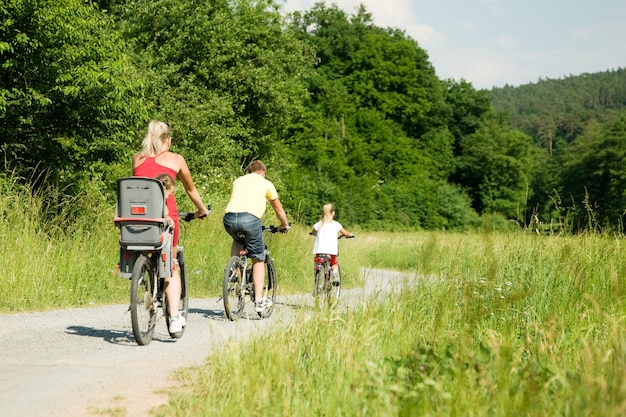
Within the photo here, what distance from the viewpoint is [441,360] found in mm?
4855

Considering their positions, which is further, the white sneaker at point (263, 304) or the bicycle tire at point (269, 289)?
the bicycle tire at point (269, 289)

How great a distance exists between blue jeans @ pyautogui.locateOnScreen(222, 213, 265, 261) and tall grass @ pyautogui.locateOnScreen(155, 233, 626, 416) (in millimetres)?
2153

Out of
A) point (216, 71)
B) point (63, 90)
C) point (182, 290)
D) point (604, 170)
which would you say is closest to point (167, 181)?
point (182, 290)

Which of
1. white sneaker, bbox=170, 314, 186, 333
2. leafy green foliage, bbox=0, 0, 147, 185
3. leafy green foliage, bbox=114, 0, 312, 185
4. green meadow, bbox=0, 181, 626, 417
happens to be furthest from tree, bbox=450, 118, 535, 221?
white sneaker, bbox=170, 314, 186, 333

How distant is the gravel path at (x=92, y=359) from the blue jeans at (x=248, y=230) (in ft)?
2.66

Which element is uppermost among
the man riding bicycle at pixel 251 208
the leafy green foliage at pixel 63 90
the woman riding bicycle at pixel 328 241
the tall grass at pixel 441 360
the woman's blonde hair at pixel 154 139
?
the leafy green foliage at pixel 63 90

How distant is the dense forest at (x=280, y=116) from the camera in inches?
663

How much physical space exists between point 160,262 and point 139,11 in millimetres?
31679

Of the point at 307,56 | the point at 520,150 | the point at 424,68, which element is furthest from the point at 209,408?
the point at 520,150

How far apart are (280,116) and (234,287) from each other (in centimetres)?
3238

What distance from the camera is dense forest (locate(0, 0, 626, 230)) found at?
16844 millimetres

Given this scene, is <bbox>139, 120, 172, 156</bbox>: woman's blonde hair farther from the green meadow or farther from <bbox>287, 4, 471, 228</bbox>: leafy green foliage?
<bbox>287, 4, 471, 228</bbox>: leafy green foliage

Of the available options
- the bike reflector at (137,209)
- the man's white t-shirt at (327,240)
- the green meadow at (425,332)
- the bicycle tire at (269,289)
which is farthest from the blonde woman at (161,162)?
the man's white t-shirt at (327,240)

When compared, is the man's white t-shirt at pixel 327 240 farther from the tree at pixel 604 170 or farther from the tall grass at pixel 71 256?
the tree at pixel 604 170
